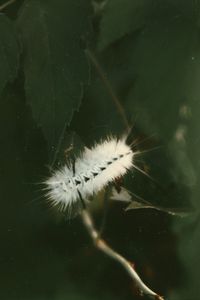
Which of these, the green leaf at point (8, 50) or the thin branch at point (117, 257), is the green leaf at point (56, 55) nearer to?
the green leaf at point (8, 50)

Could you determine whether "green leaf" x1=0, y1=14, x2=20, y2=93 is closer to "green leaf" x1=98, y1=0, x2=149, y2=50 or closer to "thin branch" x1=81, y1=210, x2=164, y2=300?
"green leaf" x1=98, y1=0, x2=149, y2=50

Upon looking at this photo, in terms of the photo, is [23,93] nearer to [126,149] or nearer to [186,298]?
[126,149]

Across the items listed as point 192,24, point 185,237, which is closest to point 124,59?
point 192,24

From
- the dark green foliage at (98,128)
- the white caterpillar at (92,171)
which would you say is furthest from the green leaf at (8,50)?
the white caterpillar at (92,171)

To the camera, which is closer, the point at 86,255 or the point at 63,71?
the point at 63,71

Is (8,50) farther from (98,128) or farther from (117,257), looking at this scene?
(117,257)

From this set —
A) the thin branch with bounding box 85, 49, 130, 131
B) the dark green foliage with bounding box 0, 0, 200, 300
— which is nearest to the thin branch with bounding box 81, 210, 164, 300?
the dark green foliage with bounding box 0, 0, 200, 300

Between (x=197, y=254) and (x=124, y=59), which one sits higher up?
(x=124, y=59)

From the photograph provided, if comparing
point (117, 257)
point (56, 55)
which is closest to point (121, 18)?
point (56, 55)
